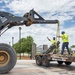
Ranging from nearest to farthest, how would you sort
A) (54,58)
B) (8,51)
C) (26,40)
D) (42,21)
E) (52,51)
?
(8,51) → (42,21) → (54,58) → (52,51) → (26,40)

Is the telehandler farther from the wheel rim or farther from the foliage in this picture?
the foliage

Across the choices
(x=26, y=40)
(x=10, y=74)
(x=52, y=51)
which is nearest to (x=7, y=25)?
(x=10, y=74)

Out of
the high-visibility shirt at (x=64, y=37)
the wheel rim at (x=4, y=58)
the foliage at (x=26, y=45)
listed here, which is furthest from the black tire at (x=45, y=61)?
the foliage at (x=26, y=45)

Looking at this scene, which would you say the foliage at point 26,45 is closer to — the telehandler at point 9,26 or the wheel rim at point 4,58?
the telehandler at point 9,26

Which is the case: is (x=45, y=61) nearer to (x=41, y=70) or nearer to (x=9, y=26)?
(x=41, y=70)

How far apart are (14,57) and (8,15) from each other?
2.15 m

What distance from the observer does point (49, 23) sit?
15734 mm

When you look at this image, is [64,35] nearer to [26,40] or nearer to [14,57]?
[14,57]

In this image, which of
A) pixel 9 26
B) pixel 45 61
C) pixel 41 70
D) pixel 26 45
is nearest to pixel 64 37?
pixel 45 61

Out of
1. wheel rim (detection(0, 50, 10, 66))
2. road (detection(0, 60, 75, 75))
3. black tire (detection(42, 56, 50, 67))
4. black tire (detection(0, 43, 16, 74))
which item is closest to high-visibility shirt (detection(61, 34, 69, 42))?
black tire (detection(42, 56, 50, 67))

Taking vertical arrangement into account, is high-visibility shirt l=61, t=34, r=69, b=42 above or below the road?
above

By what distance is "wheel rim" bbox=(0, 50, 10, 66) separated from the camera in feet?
44.1

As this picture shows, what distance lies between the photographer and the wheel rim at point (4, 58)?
13.4 metres

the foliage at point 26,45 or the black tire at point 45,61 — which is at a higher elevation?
the foliage at point 26,45
